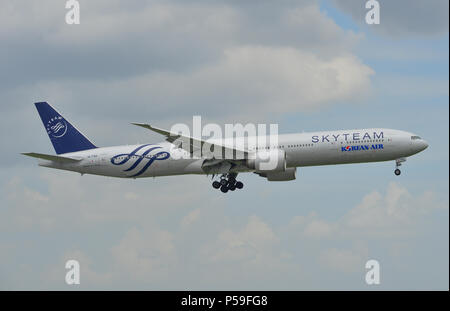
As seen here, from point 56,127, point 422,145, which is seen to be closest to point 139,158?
point 56,127

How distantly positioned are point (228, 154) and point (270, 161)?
368 cm

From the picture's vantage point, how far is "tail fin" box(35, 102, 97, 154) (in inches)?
2630

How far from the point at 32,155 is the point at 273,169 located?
63.5 ft

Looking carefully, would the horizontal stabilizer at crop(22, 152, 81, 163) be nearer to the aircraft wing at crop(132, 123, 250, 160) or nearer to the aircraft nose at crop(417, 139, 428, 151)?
the aircraft wing at crop(132, 123, 250, 160)

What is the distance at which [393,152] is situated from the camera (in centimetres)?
5991

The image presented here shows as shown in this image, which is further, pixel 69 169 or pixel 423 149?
pixel 69 169

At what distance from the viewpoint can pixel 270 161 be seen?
194 feet

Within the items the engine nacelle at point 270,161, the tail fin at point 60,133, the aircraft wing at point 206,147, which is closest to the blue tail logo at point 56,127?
the tail fin at point 60,133

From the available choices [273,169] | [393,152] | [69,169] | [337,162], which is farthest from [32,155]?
[393,152]

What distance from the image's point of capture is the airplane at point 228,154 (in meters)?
59.6

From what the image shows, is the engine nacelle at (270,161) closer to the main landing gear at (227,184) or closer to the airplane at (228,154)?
the airplane at (228,154)

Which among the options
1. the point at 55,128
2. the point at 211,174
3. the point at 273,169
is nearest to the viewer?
the point at 273,169

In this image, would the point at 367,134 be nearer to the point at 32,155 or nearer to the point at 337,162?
the point at 337,162

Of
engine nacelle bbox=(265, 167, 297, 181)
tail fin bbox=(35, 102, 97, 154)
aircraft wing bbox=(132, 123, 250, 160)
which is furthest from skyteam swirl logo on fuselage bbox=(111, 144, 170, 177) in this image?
engine nacelle bbox=(265, 167, 297, 181)
